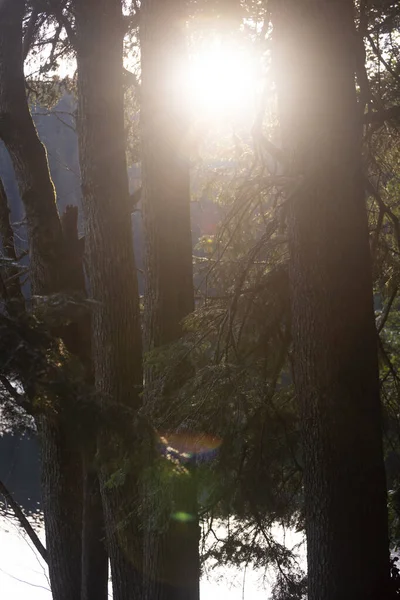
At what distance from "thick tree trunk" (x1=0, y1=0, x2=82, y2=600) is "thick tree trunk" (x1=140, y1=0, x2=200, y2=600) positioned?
4.25ft

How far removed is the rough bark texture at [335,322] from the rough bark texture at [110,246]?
7.78ft

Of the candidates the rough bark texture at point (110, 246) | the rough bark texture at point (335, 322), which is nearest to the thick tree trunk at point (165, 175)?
the rough bark texture at point (110, 246)

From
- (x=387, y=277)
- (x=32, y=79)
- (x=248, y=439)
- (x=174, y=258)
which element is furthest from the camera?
(x=32, y=79)

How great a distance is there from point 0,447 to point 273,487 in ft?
57.9

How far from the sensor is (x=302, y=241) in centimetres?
429

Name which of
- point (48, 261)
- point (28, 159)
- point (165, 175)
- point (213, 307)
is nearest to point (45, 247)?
point (48, 261)

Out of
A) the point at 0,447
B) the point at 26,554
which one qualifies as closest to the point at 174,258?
the point at 26,554

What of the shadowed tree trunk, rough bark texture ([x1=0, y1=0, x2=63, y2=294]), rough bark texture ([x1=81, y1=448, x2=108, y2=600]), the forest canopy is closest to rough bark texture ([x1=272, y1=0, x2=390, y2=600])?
the forest canopy

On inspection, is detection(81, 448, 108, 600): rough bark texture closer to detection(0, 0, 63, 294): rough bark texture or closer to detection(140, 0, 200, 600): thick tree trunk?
detection(140, 0, 200, 600): thick tree trunk

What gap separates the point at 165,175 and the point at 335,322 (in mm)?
2377

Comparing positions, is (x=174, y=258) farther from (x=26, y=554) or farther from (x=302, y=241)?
(x=26, y=554)

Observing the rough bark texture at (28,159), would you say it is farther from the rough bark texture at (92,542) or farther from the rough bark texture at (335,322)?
the rough bark texture at (335,322)

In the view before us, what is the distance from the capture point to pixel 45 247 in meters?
7.05

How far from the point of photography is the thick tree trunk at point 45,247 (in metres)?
6.89
